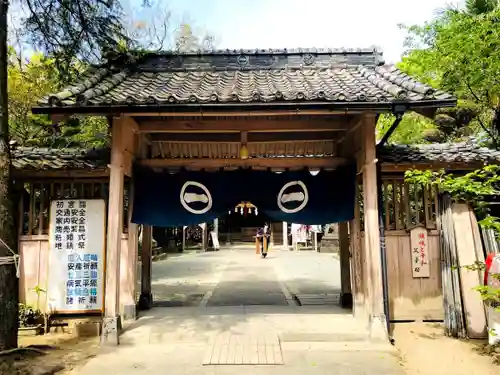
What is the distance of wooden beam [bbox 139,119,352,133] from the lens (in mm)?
7562

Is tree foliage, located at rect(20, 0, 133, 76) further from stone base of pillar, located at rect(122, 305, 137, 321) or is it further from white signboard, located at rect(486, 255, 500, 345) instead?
white signboard, located at rect(486, 255, 500, 345)

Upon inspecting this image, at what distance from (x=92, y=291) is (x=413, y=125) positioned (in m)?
18.0

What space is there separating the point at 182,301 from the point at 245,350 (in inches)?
181

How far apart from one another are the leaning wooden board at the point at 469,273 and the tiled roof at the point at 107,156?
994 millimetres

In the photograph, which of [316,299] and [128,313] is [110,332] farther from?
[316,299]

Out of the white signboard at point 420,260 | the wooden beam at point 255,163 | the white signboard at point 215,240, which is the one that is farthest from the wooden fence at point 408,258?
the white signboard at point 215,240

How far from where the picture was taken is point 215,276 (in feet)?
52.8

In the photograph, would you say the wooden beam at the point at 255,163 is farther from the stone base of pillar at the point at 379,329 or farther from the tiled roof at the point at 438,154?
the stone base of pillar at the point at 379,329

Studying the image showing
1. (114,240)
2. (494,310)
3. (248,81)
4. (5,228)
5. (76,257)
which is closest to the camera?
(5,228)

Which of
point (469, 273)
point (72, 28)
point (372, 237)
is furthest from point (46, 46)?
point (469, 273)

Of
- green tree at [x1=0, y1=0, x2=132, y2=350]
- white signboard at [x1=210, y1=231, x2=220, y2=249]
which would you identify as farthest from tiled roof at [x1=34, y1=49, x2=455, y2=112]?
white signboard at [x1=210, y1=231, x2=220, y2=249]

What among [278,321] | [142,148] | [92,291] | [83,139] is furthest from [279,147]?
[83,139]

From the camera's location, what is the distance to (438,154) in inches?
289

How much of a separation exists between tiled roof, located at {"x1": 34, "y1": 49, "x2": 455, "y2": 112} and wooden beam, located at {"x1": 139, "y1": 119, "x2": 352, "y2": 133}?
25.7 inches
